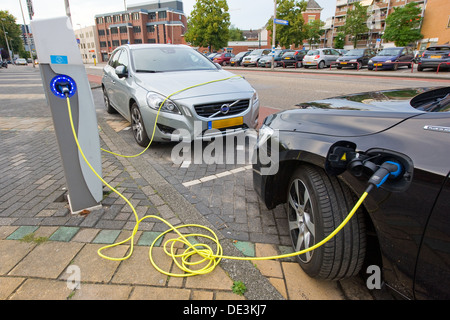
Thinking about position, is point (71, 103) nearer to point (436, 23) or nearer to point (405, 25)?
point (405, 25)

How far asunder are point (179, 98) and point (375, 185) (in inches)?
120

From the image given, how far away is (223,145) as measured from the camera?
15.5 feet

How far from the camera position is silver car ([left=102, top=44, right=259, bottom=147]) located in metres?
3.88

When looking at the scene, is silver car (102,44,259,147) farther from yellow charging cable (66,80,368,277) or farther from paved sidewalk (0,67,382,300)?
yellow charging cable (66,80,368,277)

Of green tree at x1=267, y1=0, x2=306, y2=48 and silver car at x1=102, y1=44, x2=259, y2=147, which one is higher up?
green tree at x1=267, y1=0, x2=306, y2=48

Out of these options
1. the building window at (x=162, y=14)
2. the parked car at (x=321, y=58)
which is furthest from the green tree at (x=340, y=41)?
the parked car at (x=321, y=58)

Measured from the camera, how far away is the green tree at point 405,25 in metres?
→ 43.8

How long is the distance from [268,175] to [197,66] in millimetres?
3540

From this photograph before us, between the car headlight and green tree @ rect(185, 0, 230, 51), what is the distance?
1745 inches

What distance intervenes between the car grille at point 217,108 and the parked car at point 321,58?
70.6 feet

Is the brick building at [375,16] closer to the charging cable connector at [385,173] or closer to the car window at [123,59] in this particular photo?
the car window at [123,59]

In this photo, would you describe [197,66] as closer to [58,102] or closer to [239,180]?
[239,180]

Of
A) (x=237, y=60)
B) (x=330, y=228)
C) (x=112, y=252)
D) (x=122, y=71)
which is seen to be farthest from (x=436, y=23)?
(x=112, y=252)

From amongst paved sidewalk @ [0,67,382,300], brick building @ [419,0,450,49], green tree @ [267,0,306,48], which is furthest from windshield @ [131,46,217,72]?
brick building @ [419,0,450,49]
